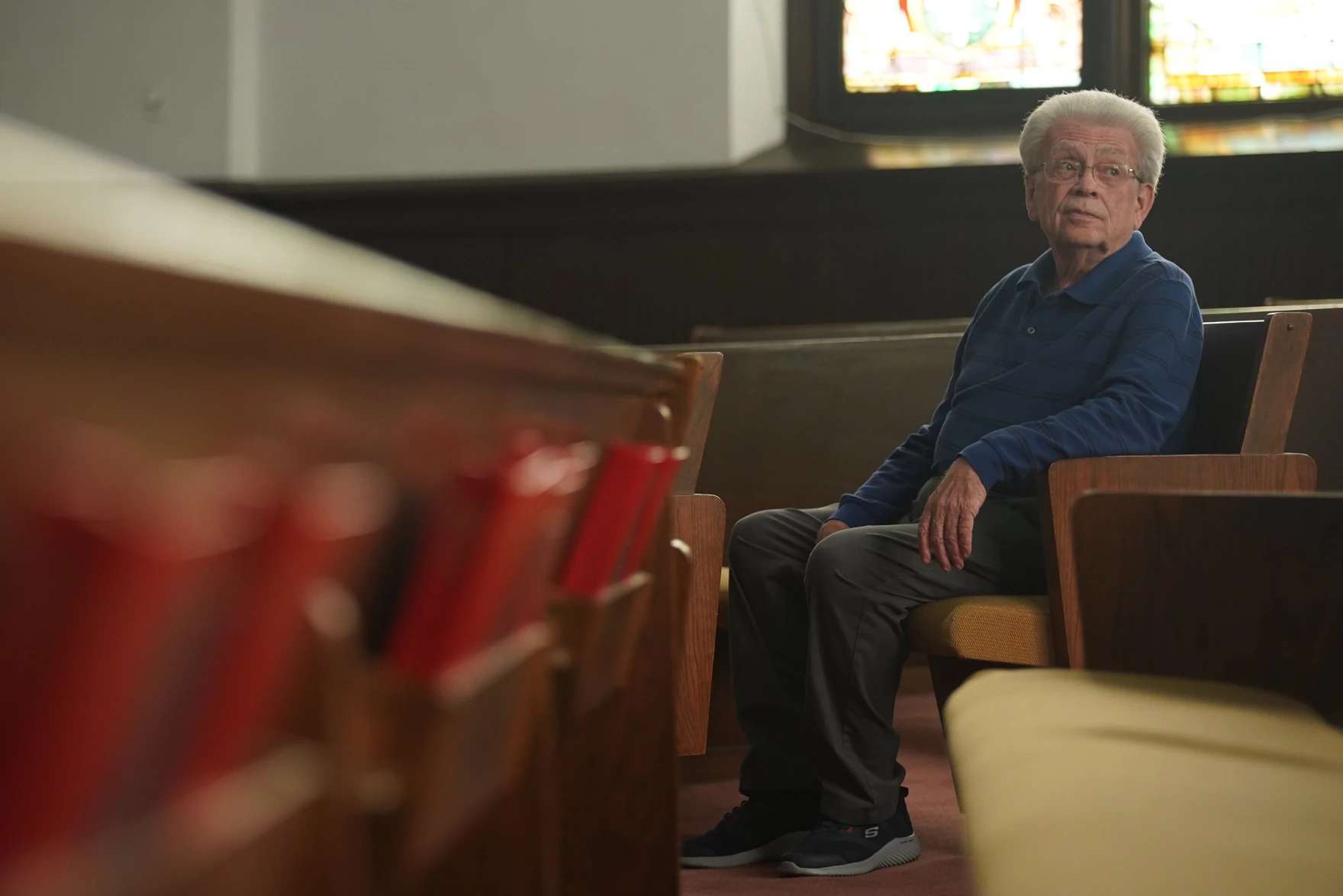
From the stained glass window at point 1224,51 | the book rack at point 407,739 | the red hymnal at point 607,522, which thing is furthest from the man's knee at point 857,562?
the stained glass window at point 1224,51

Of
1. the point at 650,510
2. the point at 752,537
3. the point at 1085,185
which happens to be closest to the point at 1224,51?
the point at 1085,185

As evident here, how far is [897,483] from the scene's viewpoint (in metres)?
2.27

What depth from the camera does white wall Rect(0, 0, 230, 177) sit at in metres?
4.73

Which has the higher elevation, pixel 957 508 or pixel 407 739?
pixel 407 739

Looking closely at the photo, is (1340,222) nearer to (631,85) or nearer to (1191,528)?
(631,85)

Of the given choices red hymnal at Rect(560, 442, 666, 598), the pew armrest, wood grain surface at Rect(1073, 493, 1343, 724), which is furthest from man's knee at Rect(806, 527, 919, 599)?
red hymnal at Rect(560, 442, 666, 598)

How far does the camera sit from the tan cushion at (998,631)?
1.79 metres

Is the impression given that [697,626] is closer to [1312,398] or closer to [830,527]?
[830,527]

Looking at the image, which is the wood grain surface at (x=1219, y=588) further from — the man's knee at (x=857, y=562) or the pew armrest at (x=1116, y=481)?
the man's knee at (x=857, y=562)

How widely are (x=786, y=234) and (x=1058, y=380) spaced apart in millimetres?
2738

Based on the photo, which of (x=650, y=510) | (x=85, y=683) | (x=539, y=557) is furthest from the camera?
(x=650, y=510)

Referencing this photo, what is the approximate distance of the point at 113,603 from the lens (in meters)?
0.32

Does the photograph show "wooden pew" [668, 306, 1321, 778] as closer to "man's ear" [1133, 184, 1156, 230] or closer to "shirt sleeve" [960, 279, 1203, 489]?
"man's ear" [1133, 184, 1156, 230]

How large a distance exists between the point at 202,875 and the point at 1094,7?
4.97 m
